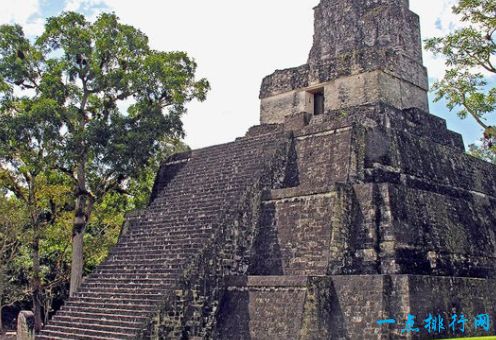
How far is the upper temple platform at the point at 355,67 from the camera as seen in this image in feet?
40.0

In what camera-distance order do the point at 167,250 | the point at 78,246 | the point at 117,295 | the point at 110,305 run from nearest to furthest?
1. the point at 110,305
2. the point at 117,295
3. the point at 167,250
4. the point at 78,246

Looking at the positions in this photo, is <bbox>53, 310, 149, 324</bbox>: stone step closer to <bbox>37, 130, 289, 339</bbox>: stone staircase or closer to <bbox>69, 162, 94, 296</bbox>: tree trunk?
<bbox>37, 130, 289, 339</bbox>: stone staircase

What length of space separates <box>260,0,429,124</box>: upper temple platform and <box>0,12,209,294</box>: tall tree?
122 inches

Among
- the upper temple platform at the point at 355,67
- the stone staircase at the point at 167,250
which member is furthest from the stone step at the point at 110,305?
the upper temple platform at the point at 355,67

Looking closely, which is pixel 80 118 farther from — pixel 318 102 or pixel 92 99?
pixel 318 102

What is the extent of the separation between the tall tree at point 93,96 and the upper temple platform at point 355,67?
3.10 m

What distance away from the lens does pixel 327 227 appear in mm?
9250

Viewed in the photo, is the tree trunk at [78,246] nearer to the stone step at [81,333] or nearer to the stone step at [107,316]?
the stone step at [107,316]

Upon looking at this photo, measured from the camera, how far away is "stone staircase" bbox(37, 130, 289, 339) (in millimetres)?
8898

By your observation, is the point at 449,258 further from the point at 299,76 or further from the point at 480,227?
the point at 299,76

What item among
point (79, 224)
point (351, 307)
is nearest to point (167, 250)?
point (351, 307)

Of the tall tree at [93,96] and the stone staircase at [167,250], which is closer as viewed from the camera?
the stone staircase at [167,250]

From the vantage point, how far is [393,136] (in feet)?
34.9

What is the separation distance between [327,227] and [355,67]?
4.79 meters
